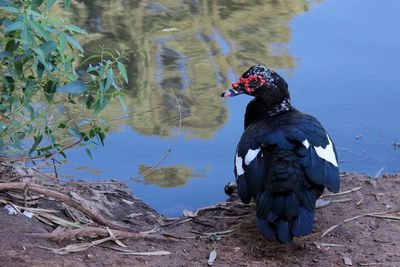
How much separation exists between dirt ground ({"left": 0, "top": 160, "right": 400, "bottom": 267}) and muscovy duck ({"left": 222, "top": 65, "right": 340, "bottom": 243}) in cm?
19

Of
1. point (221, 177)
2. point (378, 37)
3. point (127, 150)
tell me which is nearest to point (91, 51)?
point (127, 150)

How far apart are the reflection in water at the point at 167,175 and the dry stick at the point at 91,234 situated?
1.20m

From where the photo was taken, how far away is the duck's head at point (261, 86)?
14.4 ft

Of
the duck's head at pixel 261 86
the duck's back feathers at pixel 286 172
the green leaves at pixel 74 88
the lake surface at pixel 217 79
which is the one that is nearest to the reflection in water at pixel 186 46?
the lake surface at pixel 217 79

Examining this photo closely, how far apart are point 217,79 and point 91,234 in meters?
2.87

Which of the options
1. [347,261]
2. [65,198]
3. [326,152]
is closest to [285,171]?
[326,152]

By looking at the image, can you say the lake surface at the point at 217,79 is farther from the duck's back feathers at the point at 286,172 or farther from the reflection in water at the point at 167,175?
the duck's back feathers at the point at 286,172

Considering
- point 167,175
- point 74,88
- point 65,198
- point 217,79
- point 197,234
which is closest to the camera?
point 74,88

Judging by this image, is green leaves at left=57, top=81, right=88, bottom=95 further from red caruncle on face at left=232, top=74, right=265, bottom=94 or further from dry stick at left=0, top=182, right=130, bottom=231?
red caruncle on face at left=232, top=74, right=265, bottom=94

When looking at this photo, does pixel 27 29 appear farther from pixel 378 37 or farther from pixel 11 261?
pixel 378 37

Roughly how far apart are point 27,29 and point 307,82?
354cm

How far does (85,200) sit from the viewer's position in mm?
4176

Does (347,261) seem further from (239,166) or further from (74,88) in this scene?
(74,88)

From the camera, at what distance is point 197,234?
4.02m
